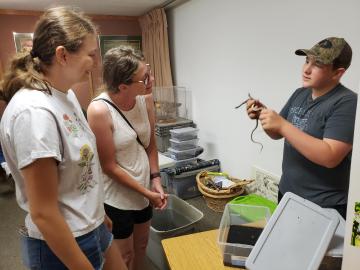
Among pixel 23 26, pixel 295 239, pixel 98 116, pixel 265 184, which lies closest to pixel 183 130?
pixel 265 184

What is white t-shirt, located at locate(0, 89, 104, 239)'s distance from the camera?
725mm

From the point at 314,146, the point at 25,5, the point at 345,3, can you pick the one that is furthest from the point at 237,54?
the point at 25,5

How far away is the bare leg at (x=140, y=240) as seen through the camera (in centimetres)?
150

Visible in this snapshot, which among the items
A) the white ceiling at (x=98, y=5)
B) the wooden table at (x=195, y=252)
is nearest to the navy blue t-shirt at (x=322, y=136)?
the wooden table at (x=195, y=252)

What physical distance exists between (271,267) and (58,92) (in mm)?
849

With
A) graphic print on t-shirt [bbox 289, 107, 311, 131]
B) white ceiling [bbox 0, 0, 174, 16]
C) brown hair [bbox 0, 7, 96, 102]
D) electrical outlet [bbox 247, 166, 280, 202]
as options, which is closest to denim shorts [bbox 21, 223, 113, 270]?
brown hair [bbox 0, 7, 96, 102]

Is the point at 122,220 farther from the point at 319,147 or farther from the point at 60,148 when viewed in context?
the point at 319,147

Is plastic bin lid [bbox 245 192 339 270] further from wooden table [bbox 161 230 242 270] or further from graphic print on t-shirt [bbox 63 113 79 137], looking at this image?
graphic print on t-shirt [bbox 63 113 79 137]

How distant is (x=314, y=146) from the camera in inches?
40.3

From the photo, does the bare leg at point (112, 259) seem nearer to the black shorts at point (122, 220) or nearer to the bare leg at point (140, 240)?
the black shorts at point (122, 220)

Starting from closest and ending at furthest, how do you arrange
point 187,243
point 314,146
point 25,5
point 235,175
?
point 314,146 < point 187,243 < point 235,175 < point 25,5

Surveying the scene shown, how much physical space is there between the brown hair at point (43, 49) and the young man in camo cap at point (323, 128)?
760mm

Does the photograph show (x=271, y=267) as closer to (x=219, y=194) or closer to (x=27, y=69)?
(x=27, y=69)

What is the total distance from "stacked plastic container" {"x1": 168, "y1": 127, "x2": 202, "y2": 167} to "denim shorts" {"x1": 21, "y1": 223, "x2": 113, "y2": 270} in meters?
1.98
